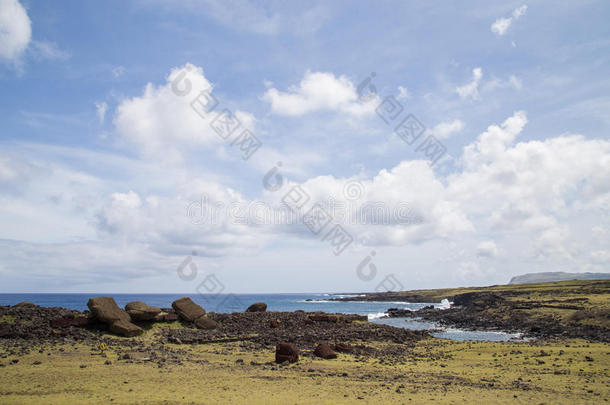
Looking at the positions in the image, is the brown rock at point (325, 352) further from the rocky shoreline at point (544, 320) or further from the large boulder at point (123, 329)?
the rocky shoreline at point (544, 320)

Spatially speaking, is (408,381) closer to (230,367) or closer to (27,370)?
(230,367)

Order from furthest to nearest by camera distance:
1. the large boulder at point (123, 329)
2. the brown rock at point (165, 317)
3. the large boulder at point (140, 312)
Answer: the brown rock at point (165, 317) → the large boulder at point (140, 312) → the large boulder at point (123, 329)

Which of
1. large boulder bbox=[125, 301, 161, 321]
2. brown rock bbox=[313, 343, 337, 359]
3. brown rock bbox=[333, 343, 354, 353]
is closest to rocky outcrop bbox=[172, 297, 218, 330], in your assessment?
large boulder bbox=[125, 301, 161, 321]

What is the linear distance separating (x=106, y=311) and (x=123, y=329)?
1544 millimetres

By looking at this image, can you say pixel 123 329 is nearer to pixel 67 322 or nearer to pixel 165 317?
pixel 67 322

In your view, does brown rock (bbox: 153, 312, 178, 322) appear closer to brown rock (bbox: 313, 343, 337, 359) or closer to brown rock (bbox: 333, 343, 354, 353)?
brown rock (bbox: 313, 343, 337, 359)

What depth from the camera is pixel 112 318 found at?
22.0 metres

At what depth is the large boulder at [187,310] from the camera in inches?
1077

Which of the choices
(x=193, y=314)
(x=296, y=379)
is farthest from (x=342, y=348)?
(x=193, y=314)

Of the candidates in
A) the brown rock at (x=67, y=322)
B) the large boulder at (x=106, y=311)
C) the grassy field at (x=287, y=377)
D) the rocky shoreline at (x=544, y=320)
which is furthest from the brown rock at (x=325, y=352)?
the rocky shoreline at (x=544, y=320)

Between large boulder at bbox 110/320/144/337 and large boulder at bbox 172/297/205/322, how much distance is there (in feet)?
16.7

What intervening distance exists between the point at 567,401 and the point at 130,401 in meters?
13.2

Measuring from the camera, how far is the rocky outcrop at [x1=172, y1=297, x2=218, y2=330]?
2723 centimetres

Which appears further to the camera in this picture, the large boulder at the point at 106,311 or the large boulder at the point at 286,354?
the large boulder at the point at 106,311
